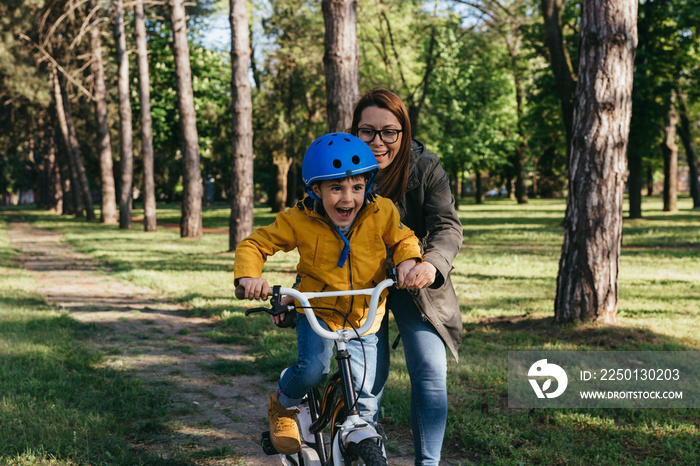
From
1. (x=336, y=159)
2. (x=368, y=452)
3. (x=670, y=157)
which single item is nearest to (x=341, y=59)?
(x=336, y=159)

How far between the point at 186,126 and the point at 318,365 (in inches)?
747

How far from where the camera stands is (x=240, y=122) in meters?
15.0

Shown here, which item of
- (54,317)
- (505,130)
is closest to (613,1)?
(54,317)

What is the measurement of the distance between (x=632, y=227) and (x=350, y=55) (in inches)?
642

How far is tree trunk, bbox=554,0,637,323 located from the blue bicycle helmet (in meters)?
4.88

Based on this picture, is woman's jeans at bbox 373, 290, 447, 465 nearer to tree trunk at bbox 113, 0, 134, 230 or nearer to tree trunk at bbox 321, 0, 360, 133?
tree trunk at bbox 321, 0, 360, 133

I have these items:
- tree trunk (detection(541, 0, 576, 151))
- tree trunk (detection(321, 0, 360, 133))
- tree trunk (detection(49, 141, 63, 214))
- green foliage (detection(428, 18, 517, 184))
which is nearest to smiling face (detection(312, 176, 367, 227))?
tree trunk (detection(321, 0, 360, 133))

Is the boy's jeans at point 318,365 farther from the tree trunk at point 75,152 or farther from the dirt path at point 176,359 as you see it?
the tree trunk at point 75,152

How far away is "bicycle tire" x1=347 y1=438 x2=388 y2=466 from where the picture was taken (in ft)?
8.44

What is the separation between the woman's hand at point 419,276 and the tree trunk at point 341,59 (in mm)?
6596

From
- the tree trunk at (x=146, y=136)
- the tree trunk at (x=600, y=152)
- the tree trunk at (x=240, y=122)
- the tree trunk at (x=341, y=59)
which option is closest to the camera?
the tree trunk at (x=600, y=152)

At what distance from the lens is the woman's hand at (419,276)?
9.31ft

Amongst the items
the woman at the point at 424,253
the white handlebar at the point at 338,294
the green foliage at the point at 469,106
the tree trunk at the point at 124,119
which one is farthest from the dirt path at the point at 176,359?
the green foliage at the point at 469,106

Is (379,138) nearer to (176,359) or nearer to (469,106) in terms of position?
(176,359)
